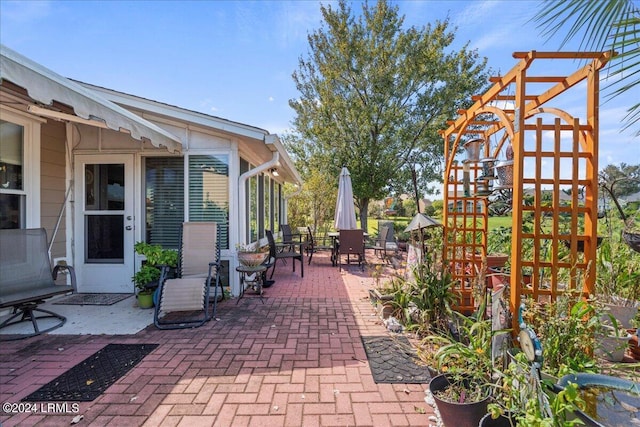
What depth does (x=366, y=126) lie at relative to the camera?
444 inches

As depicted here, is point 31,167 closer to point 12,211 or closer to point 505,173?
point 12,211

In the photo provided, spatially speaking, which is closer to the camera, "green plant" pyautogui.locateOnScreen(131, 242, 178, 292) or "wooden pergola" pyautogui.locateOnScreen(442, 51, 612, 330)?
"wooden pergola" pyautogui.locateOnScreen(442, 51, 612, 330)

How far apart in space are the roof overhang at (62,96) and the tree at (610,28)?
3.00 m

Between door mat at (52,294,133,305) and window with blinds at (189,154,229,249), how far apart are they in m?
1.56

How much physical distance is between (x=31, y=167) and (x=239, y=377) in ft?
13.0

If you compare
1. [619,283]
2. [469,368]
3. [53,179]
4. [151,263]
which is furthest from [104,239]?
[619,283]

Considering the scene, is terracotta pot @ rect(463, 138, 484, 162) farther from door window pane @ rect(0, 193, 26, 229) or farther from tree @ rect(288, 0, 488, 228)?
tree @ rect(288, 0, 488, 228)

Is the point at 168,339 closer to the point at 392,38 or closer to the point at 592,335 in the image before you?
the point at 592,335

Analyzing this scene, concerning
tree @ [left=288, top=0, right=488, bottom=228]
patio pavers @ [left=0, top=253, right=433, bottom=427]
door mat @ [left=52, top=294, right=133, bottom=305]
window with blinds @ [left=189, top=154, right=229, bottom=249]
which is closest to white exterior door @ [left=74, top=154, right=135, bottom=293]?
door mat @ [left=52, top=294, right=133, bottom=305]

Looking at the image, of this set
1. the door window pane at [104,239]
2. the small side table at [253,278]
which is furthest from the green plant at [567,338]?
the door window pane at [104,239]

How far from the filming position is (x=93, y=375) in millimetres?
2451

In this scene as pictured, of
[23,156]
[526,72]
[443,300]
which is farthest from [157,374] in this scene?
[526,72]

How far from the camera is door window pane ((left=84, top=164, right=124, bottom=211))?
15.5 ft

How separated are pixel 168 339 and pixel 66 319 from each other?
→ 5.09ft
